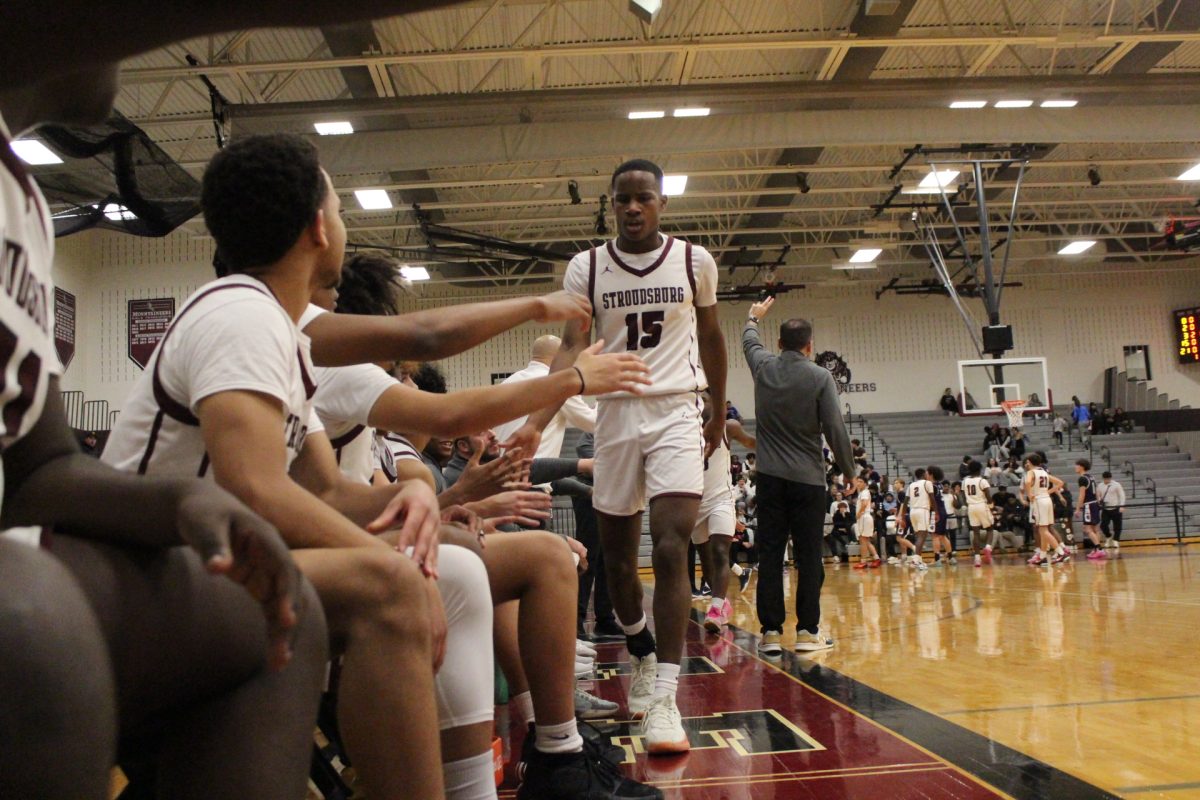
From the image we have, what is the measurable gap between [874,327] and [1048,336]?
4736 millimetres

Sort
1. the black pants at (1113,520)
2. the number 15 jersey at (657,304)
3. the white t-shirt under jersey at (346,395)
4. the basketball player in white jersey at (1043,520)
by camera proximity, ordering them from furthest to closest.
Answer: the black pants at (1113,520) < the basketball player in white jersey at (1043,520) < the number 15 jersey at (657,304) < the white t-shirt under jersey at (346,395)

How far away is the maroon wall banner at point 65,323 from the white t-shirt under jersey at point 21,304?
1910 cm

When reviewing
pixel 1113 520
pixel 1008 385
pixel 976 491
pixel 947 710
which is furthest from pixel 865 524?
pixel 947 710

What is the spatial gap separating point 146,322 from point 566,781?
17.7 meters

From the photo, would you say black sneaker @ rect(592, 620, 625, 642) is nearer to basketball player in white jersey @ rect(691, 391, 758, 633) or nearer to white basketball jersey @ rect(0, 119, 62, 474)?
basketball player in white jersey @ rect(691, 391, 758, 633)

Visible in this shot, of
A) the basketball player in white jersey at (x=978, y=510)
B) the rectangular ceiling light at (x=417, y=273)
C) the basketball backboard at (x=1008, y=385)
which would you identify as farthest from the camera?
the rectangular ceiling light at (x=417, y=273)

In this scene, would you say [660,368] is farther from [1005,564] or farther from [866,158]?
[866,158]

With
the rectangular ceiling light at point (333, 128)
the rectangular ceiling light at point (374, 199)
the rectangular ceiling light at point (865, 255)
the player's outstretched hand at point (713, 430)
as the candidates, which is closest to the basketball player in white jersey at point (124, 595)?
the player's outstretched hand at point (713, 430)

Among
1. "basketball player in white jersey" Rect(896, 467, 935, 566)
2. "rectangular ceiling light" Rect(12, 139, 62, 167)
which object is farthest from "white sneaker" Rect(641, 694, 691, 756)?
"basketball player in white jersey" Rect(896, 467, 935, 566)

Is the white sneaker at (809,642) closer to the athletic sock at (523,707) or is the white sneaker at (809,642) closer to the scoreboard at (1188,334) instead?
the athletic sock at (523,707)

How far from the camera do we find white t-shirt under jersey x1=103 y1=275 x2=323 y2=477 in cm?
124

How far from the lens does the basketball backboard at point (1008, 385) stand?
18.3 m

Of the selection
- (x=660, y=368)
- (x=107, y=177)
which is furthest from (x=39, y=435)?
(x=107, y=177)

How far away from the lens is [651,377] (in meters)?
3.49
